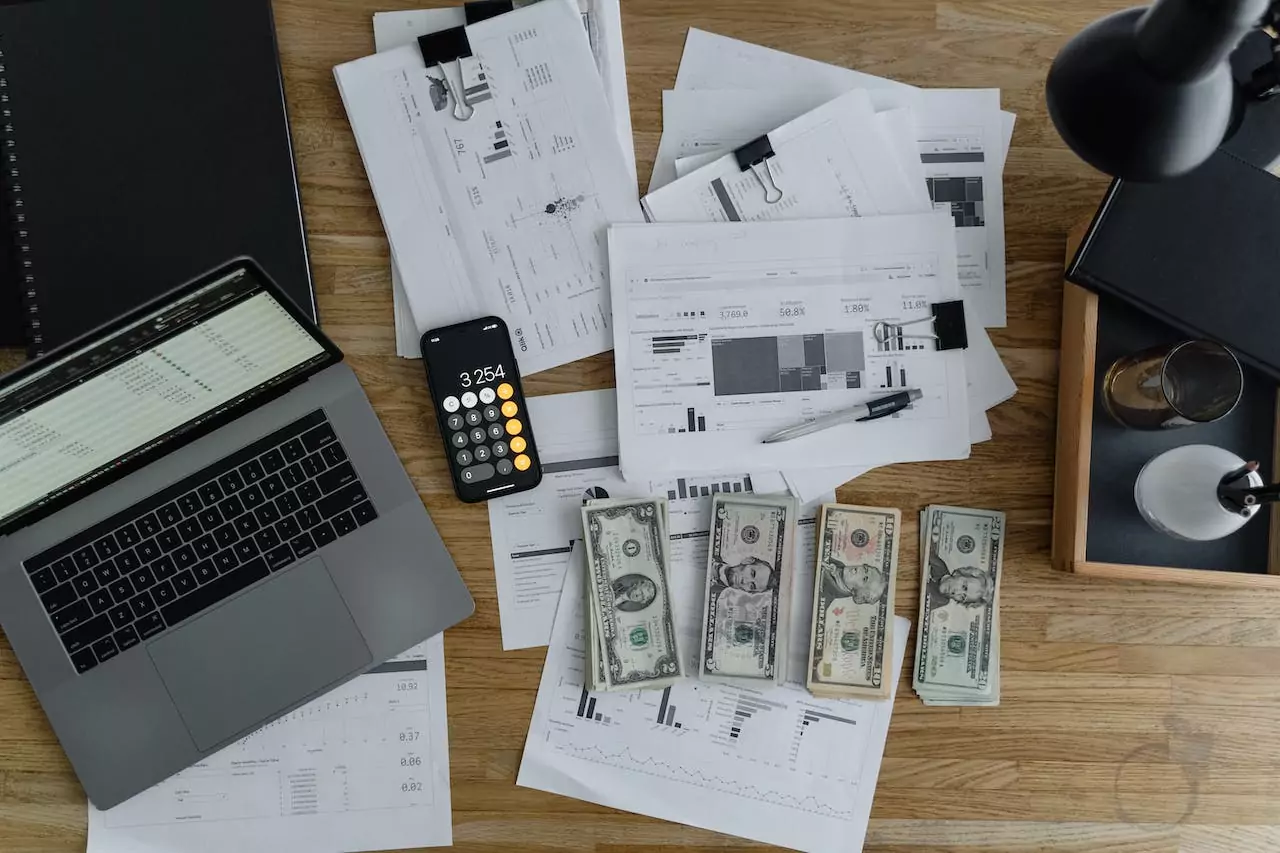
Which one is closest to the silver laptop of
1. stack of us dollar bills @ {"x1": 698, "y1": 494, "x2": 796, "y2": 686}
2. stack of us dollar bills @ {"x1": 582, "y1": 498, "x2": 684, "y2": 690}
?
stack of us dollar bills @ {"x1": 582, "y1": 498, "x2": 684, "y2": 690}

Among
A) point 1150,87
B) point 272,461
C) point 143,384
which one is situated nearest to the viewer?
point 1150,87

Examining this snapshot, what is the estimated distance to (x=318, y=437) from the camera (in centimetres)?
79

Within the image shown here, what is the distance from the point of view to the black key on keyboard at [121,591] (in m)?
0.78

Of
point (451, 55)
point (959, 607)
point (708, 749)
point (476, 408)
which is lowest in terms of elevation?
point (708, 749)

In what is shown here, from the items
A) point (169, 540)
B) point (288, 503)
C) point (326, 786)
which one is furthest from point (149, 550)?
point (326, 786)

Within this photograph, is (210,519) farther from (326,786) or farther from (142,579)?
(326,786)

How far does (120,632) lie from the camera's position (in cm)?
78

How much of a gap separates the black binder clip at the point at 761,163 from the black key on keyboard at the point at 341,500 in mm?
447

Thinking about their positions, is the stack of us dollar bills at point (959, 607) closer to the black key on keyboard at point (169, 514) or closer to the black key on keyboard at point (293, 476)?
the black key on keyboard at point (293, 476)

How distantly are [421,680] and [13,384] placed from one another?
1.32ft

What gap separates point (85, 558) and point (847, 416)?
0.67 meters

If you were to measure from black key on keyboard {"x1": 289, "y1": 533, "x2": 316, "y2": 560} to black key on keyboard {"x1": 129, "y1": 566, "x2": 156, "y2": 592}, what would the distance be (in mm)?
118

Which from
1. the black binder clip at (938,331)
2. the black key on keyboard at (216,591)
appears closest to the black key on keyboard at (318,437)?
the black key on keyboard at (216,591)

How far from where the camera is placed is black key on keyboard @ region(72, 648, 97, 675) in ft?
2.54
